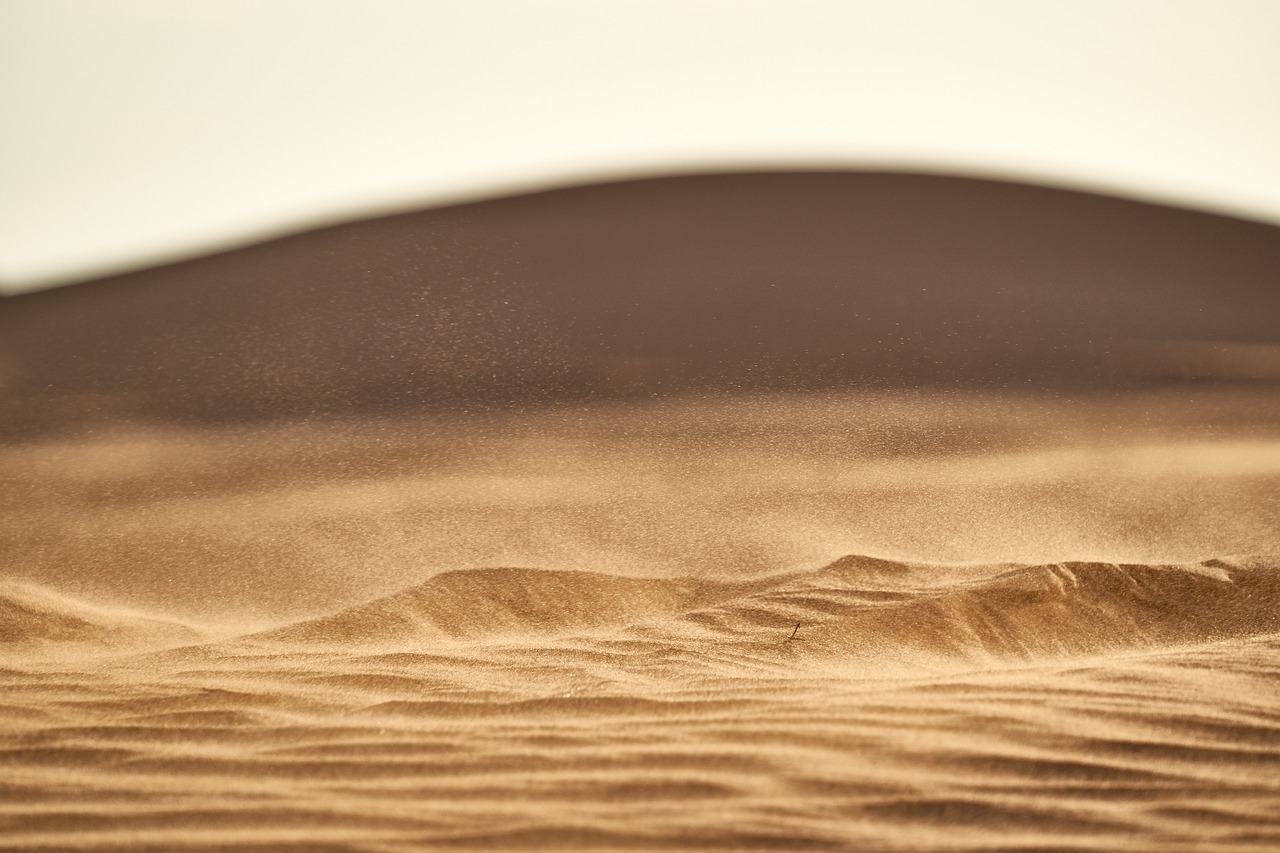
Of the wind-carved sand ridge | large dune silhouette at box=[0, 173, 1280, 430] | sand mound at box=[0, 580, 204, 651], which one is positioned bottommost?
the wind-carved sand ridge

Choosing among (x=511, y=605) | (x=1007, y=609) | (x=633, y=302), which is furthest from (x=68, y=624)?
(x=1007, y=609)

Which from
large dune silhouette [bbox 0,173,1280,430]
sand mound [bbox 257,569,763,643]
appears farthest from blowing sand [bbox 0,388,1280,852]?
large dune silhouette [bbox 0,173,1280,430]

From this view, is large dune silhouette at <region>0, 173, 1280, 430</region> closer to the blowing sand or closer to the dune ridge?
the blowing sand

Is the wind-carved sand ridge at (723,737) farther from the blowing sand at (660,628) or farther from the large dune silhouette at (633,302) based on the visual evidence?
the large dune silhouette at (633,302)

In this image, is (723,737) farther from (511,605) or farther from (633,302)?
(633,302)

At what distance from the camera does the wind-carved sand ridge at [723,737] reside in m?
2.26

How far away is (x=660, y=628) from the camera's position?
87.4 inches

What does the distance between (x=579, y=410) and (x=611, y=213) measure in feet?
1.82

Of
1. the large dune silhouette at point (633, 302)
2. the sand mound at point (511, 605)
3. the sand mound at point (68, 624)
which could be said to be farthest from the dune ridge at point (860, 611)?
the large dune silhouette at point (633, 302)

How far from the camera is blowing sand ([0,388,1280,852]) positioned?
210 cm

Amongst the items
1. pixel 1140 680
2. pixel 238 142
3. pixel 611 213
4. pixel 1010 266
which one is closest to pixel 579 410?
pixel 611 213

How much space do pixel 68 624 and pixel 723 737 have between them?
194 cm

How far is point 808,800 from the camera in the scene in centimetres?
239

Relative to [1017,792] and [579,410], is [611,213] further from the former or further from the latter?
[1017,792]
